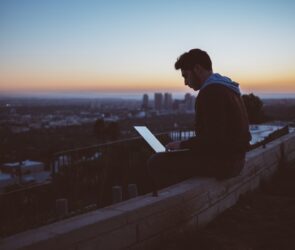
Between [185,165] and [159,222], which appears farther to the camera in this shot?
[185,165]

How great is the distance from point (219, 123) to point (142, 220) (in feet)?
3.79

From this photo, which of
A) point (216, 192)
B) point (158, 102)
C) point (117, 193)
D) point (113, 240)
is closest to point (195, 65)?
point (216, 192)

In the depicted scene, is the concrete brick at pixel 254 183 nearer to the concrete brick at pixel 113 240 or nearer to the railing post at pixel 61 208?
the railing post at pixel 61 208

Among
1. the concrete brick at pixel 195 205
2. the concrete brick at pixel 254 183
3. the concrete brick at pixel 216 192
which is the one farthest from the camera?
the concrete brick at pixel 254 183

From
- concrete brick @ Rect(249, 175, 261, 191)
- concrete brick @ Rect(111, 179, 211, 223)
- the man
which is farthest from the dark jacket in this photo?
concrete brick @ Rect(249, 175, 261, 191)

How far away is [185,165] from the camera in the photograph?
383 cm

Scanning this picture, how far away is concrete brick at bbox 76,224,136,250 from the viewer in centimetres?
254

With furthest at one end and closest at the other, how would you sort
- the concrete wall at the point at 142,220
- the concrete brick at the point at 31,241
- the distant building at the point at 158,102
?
the distant building at the point at 158,102 → the concrete wall at the point at 142,220 → the concrete brick at the point at 31,241

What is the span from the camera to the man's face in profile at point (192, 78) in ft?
12.5

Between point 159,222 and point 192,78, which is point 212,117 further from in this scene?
point 159,222

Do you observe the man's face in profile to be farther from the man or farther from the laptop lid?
the laptop lid

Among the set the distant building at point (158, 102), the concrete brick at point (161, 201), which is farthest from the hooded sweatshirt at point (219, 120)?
the distant building at point (158, 102)

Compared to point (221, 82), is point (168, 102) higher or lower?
lower

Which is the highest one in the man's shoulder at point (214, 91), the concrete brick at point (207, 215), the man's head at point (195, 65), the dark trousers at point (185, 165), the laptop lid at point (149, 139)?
the man's head at point (195, 65)
